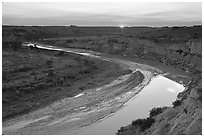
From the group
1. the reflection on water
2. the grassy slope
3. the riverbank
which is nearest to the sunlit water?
the reflection on water

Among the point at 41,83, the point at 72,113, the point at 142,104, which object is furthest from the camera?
the point at 41,83

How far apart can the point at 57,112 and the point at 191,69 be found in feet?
61.6

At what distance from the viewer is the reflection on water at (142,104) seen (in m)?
Result: 14.0

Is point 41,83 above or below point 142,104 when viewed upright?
above

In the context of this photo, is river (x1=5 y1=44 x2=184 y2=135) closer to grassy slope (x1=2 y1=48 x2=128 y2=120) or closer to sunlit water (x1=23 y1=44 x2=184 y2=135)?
sunlit water (x1=23 y1=44 x2=184 y2=135)

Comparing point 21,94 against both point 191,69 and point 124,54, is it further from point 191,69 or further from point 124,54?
point 124,54

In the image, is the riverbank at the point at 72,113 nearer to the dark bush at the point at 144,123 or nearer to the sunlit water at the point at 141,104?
the sunlit water at the point at 141,104

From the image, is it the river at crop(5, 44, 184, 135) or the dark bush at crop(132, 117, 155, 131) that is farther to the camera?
the river at crop(5, 44, 184, 135)

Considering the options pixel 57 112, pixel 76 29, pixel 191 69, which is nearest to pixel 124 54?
pixel 191 69

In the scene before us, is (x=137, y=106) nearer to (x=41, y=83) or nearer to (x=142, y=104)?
(x=142, y=104)

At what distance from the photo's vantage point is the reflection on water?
45.9 feet

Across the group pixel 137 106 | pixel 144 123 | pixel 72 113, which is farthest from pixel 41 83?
pixel 144 123

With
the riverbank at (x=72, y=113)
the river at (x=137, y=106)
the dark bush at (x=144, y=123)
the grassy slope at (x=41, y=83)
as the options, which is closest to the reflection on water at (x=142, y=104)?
the river at (x=137, y=106)

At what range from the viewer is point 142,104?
1802cm
